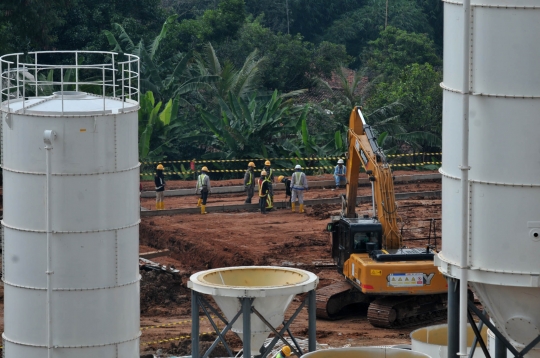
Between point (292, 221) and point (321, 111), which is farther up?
point (321, 111)

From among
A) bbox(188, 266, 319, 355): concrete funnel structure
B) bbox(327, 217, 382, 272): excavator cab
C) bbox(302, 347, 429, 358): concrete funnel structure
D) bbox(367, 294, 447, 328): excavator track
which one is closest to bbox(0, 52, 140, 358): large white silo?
bbox(188, 266, 319, 355): concrete funnel structure

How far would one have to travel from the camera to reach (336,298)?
95.3 feet

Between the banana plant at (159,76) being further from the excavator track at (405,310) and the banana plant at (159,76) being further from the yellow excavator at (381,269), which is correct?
the excavator track at (405,310)

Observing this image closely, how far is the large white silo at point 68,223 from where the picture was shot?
18.3 m

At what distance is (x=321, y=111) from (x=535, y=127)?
35191 mm

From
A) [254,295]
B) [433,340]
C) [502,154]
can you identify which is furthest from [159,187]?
[502,154]

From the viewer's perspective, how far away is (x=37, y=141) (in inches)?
722

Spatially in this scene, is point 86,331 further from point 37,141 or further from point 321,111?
point 321,111

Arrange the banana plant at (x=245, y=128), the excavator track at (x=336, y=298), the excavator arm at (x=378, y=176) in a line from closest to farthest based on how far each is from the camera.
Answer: the excavator arm at (x=378, y=176) < the excavator track at (x=336, y=298) < the banana plant at (x=245, y=128)

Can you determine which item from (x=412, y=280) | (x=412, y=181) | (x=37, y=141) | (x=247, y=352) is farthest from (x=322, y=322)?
(x=412, y=181)

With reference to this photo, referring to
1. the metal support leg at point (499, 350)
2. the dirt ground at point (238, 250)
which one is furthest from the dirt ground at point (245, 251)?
the metal support leg at point (499, 350)

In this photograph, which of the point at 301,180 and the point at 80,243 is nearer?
the point at 80,243

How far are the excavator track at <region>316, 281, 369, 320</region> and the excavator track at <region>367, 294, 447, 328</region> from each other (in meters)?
0.88

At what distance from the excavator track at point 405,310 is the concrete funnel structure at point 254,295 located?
27.9 ft
